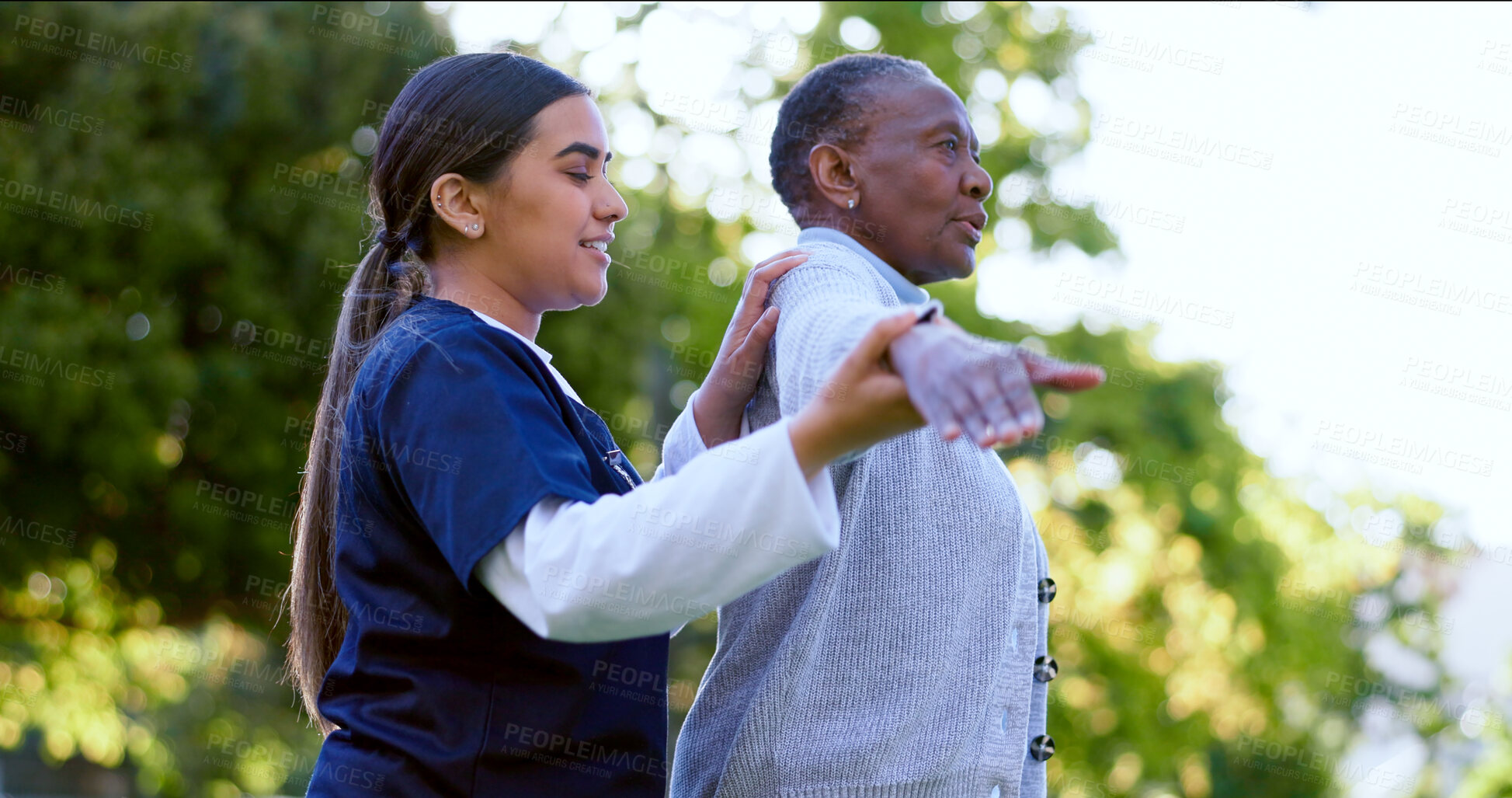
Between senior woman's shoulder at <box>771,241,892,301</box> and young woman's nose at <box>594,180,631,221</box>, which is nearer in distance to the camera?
senior woman's shoulder at <box>771,241,892,301</box>

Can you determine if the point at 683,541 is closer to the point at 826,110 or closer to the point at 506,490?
the point at 506,490

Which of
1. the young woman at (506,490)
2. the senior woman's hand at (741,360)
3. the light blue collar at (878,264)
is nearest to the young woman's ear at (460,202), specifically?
the young woman at (506,490)

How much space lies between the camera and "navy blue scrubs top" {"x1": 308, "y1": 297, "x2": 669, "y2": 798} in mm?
1521

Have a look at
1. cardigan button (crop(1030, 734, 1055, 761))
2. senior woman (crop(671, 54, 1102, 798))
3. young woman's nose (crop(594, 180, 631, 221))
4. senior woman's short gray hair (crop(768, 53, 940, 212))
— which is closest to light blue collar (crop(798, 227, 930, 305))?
senior woman (crop(671, 54, 1102, 798))

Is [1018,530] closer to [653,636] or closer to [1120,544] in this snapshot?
[653,636]

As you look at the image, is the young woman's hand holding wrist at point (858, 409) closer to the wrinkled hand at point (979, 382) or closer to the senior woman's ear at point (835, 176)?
the wrinkled hand at point (979, 382)

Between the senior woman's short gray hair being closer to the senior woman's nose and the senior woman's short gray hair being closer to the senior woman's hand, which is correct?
the senior woman's nose

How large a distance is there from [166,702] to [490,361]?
9.61 m

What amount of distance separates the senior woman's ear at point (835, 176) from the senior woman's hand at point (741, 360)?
0.27 metres

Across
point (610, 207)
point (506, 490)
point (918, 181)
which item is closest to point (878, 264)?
point (918, 181)

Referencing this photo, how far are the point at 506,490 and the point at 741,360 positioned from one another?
636mm

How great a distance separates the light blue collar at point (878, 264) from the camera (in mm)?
2111

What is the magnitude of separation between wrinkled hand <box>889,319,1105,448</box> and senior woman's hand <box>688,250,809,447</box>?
2.23 ft

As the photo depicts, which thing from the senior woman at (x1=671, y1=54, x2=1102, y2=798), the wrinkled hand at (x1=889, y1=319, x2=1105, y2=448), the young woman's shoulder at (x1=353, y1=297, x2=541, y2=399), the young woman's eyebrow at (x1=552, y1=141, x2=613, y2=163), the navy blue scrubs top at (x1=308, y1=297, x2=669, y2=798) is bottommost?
the senior woman at (x1=671, y1=54, x2=1102, y2=798)
